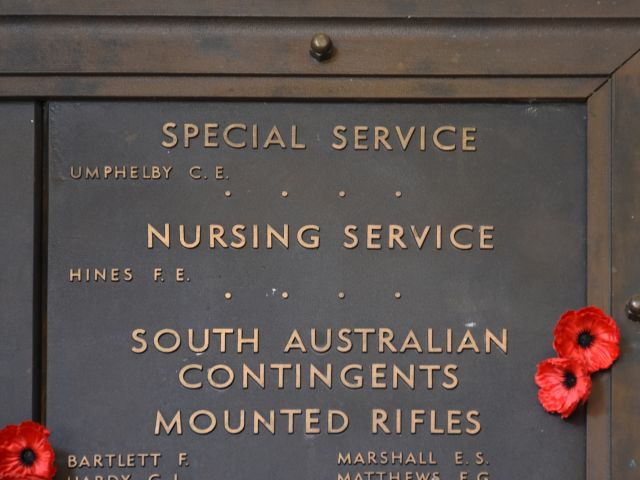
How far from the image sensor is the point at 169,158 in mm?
2209

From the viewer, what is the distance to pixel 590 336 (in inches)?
85.3

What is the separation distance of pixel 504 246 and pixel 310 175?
56 centimetres

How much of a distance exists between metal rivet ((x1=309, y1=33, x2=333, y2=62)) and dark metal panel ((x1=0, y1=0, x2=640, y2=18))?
0.23 feet

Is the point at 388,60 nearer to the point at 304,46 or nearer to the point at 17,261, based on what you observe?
the point at 304,46

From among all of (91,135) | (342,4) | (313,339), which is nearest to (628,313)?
(313,339)

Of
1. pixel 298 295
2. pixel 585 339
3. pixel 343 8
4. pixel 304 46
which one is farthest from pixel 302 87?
pixel 585 339

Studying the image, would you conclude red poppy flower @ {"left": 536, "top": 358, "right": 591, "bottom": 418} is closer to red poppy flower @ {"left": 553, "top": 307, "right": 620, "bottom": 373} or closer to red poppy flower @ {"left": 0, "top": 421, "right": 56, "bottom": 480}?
red poppy flower @ {"left": 553, "top": 307, "right": 620, "bottom": 373}

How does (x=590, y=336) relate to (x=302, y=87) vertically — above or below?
below

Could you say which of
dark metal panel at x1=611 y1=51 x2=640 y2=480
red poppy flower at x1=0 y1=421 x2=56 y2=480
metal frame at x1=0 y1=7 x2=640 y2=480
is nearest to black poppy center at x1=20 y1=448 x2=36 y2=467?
red poppy flower at x1=0 y1=421 x2=56 y2=480

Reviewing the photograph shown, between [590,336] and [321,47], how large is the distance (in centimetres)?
104

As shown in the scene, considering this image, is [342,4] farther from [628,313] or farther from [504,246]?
[628,313]

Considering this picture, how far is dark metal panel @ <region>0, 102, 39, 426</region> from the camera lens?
7.00 ft

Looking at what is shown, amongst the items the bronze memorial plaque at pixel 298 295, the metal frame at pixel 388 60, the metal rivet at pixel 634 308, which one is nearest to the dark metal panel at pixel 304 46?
the metal frame at pixel 388 60

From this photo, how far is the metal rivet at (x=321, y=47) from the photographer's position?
219cm
